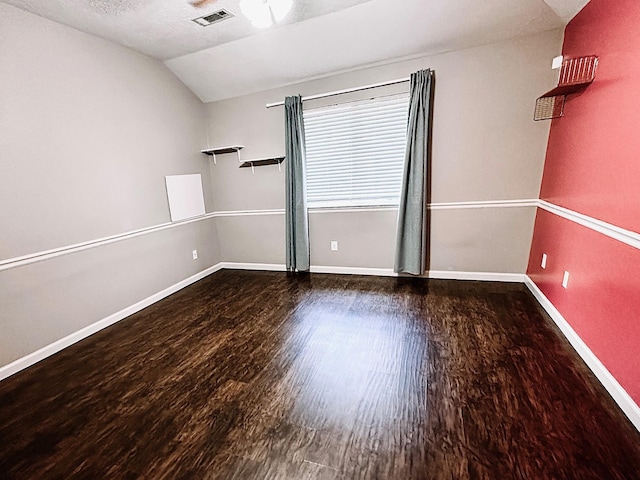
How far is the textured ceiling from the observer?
2.15m

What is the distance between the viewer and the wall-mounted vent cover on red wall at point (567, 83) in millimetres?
2030

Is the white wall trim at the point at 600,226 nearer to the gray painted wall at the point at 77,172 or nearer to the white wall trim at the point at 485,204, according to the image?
the white wall trim at the point at 485,204

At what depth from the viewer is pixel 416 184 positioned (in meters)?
3.12

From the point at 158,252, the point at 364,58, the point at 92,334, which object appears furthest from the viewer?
the point at 158,252

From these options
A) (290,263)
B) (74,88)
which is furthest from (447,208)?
(74,88)

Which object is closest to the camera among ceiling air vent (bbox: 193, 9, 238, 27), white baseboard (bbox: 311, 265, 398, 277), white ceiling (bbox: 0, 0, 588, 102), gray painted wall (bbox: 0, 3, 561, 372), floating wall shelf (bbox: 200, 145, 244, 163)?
gray painted wall (bbox: 0, 3, 561, 372)

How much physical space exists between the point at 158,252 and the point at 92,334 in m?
0.99

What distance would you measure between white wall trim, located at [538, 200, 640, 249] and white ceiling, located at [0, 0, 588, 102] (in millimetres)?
1563

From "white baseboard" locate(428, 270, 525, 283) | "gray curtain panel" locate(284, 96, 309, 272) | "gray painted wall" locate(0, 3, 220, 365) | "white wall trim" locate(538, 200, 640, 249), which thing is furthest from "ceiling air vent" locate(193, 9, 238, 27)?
"white baseboard" locate(428, 270, 525, 283)

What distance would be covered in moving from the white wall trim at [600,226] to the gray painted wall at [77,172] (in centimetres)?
383

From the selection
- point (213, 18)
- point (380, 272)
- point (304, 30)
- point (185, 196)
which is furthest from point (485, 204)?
point (185, 196)

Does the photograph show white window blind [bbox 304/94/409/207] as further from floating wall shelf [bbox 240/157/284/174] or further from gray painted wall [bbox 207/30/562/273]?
floating wall shelf [bbox 240/157/284/174]

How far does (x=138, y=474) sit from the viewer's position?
4.32 ft

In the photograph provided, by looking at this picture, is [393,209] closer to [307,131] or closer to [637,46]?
[307,131]
